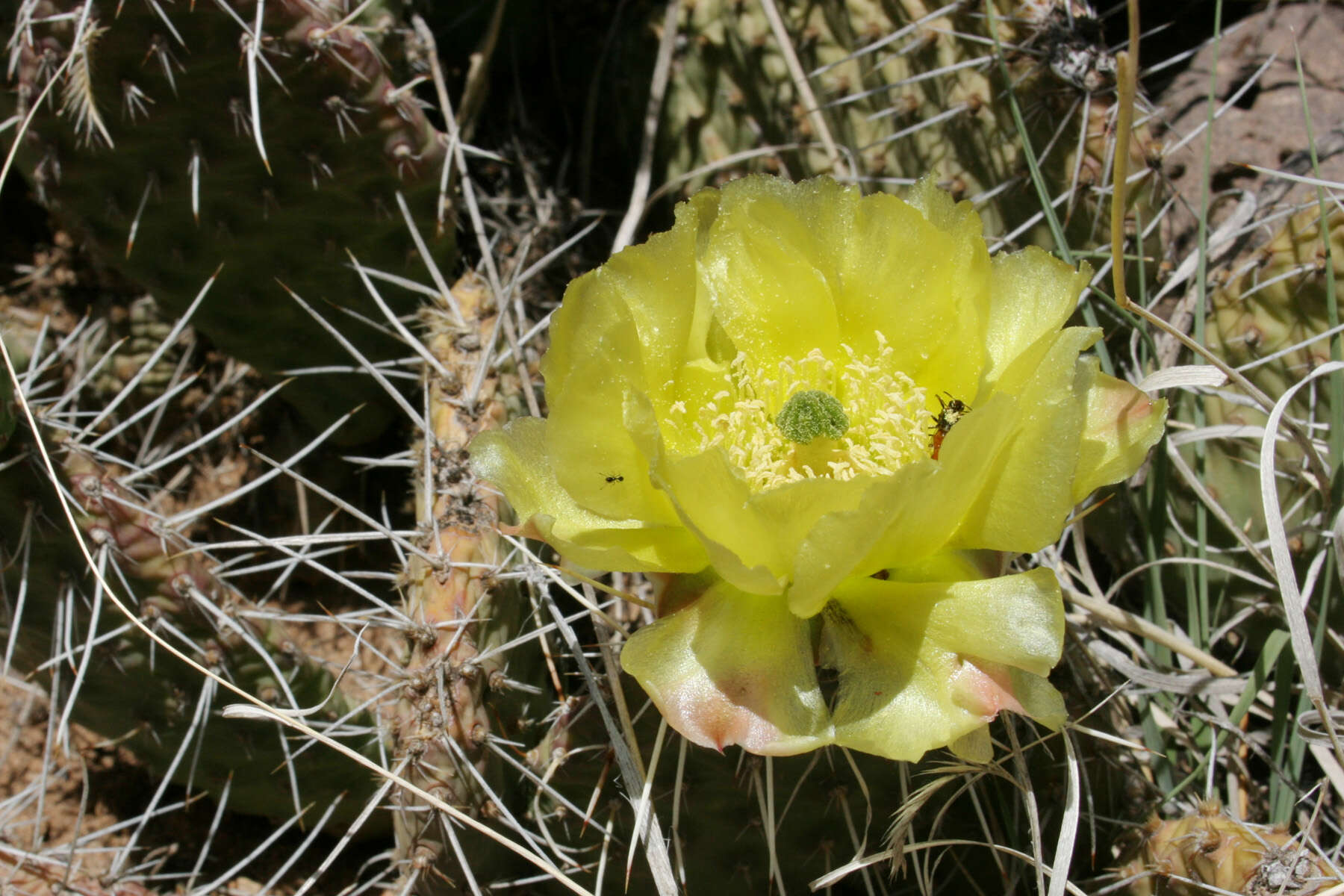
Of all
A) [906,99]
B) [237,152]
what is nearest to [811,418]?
[906,99]

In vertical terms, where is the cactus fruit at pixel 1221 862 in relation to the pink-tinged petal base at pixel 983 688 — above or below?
below

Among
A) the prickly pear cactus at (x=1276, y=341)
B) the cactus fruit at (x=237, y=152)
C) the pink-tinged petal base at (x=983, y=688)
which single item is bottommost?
the prickly pear cactus at (x=1276, y=341)

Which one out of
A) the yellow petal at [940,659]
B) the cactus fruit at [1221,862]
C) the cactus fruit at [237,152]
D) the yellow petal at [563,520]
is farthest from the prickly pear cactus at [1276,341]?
the cactus fruit at [237,152]

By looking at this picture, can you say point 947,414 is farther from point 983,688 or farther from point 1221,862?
point 1221,862

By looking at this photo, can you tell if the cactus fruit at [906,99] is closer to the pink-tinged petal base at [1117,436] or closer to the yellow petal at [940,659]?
the pink-tinged petal base at [1117,436]

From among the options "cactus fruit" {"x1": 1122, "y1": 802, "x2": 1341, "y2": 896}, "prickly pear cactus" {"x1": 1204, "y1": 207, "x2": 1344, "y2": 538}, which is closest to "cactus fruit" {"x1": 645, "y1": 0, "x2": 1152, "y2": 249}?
"prickly pear cactus" {"x1": 1204, "y1": 207, "x2": 1344, "y2": 538}

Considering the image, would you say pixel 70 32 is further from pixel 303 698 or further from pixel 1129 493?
pixel 1129 493

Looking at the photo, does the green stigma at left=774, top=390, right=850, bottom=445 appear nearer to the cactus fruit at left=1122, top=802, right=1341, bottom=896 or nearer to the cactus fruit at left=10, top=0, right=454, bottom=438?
the cactus fruit at left=1122, top=802, right=1341, bottom=896
